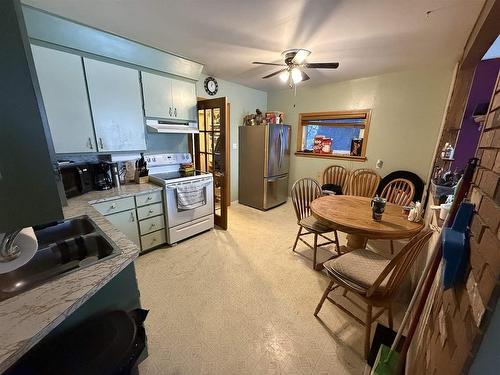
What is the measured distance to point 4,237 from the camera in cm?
77

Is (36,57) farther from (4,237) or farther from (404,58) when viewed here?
(404,58)

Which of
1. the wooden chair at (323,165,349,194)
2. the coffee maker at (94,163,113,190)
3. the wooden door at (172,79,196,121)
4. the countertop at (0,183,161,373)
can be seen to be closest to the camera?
the countertop at (0,183,161,373)

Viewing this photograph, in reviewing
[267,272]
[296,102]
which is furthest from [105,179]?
[296,102]

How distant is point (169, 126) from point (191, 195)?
0.94 m

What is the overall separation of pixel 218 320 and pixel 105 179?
1.92m

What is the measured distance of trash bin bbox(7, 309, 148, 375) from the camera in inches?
31.3

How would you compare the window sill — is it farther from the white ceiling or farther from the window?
the white ceiling

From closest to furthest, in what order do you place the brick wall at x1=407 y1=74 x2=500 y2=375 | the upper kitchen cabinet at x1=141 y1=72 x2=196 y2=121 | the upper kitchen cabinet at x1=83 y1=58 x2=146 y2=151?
the brick wall at x1=407 y1=74 x2=500 y2=375, the upper kitchen cabinet at x1=83 y1=58 x2=146 y2=151, the upper kitchen cabinet at x1=141 y1=72 x2=196 y2=121

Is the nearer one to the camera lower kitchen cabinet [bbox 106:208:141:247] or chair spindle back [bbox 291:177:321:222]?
lower kitchen cabinet [bbox 106:208:141:247]

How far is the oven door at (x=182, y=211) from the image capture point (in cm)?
250

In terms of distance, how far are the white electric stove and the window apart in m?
2.31

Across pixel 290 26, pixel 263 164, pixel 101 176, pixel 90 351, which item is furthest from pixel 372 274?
pixel 101 176

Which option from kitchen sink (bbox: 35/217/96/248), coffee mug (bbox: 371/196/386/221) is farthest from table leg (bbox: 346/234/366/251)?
kitchen sink (bbox: 35/217/96/248)

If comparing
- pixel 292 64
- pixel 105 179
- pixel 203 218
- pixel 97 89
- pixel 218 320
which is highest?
pixel 292 64
